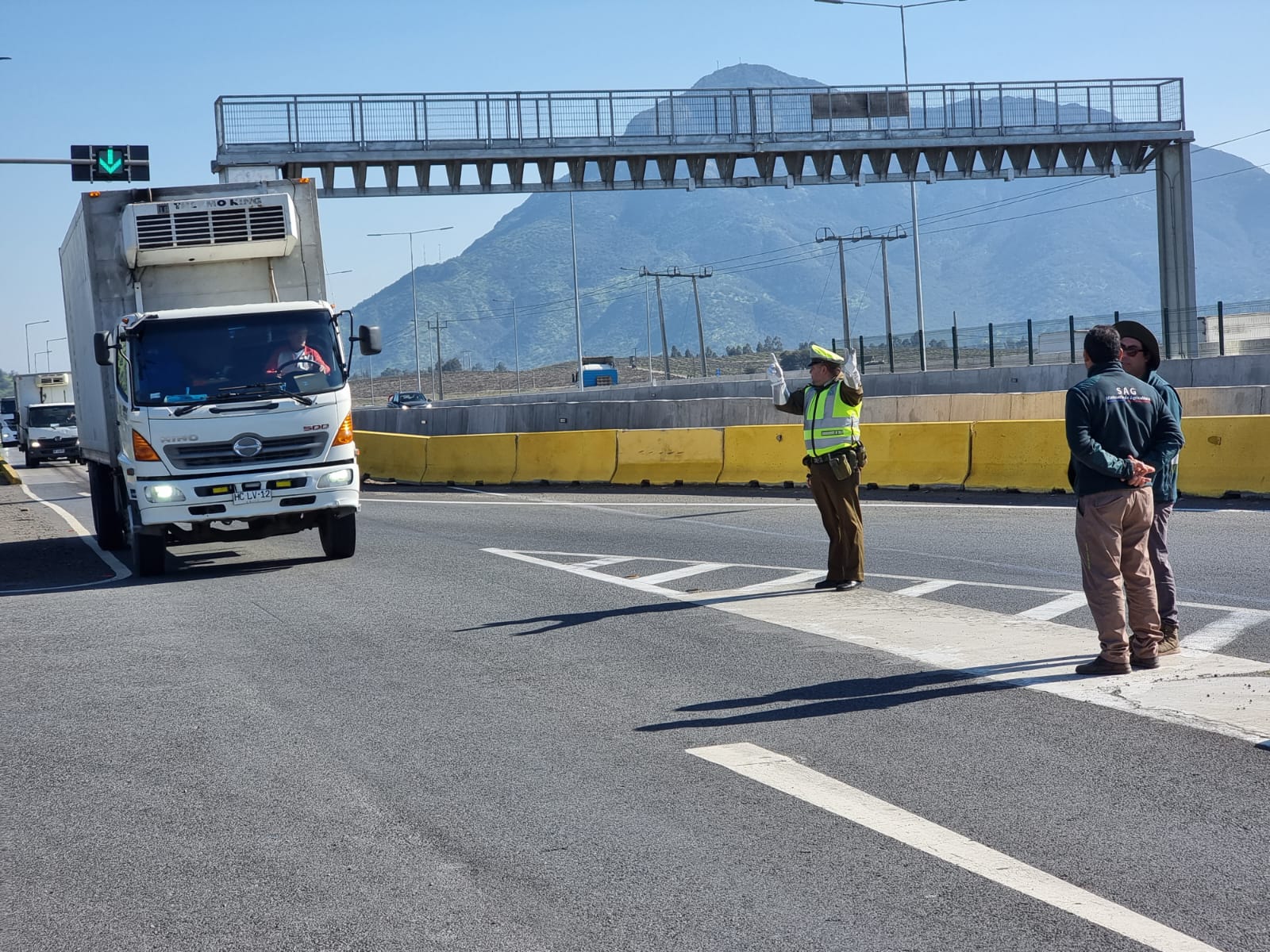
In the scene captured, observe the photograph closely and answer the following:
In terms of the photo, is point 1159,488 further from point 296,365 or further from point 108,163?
point 108,163

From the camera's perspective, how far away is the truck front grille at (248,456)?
1340 centimetres

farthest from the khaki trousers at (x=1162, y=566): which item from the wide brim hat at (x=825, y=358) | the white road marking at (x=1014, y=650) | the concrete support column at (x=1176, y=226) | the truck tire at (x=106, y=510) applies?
the concrete support column at (x=1176, y=226)

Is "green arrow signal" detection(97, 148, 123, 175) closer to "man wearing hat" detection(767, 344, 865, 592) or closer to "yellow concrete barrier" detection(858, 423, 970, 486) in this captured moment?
"yellow concrete barrier" detection(858, 423, 970, 486)

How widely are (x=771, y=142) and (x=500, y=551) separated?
981 inches

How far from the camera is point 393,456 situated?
96.7 feet

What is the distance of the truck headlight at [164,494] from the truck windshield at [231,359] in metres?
0.78

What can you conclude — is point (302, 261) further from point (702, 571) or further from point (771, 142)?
point (771, 142)

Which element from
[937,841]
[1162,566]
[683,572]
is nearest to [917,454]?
[683,572]

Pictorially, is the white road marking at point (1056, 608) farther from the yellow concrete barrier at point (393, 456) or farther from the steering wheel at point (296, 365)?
the yellow concrete barrier at point (393, 456)

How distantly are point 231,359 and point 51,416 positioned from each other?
121 ft

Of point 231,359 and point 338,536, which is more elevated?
point 231,359

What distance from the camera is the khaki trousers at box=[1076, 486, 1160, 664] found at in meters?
7.53

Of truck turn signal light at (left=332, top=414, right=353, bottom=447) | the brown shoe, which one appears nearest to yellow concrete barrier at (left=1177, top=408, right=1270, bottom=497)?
truck turn signal light at (left=332, top=414, right=353, bottom=447)

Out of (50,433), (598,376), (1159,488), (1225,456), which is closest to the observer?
(1159,488)
